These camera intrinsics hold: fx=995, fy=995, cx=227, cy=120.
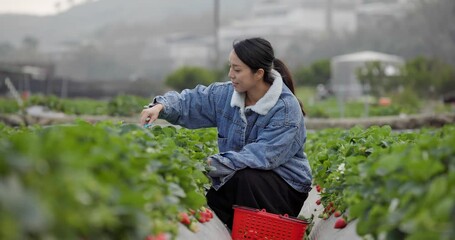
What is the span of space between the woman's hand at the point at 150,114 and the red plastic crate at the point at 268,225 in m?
0.76

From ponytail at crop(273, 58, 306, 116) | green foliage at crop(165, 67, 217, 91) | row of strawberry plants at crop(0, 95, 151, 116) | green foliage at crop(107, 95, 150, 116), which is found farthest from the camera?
green foliage at crop(165, 67, 217, 91)

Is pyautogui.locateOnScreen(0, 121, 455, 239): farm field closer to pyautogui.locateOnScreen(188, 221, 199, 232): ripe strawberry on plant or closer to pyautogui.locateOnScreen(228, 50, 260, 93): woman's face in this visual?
pyautogui.locateOnScreen(188, 221, 199, 232): ripe strawberry on plant

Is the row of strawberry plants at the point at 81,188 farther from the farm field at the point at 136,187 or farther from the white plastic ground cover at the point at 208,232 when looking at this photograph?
the white plastic ground cover at the point at 208,232

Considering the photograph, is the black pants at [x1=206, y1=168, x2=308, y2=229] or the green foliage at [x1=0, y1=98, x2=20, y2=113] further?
the green foliage at [x1=0, y1=98, x2=20, y2=113]

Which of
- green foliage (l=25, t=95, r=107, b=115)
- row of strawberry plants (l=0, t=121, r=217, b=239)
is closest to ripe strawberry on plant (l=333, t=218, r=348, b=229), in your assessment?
row of strawberry plants (l=0, t=121, r=217, b=239)

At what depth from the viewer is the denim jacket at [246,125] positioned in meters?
6.18

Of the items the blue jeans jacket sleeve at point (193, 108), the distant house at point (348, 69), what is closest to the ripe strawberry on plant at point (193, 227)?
the blue jeans jacket sleeve at point (193, 108)

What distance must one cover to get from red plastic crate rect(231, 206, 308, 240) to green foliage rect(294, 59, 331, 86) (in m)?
43.2

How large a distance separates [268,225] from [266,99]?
37.4 inches

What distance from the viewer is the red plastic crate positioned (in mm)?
5805

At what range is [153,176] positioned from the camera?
4.17m

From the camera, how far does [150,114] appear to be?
20.1ft

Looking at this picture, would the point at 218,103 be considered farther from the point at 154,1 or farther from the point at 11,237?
the point at 154,1

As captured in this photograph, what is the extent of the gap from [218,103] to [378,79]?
27.7 m
